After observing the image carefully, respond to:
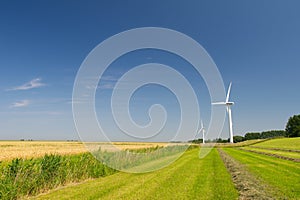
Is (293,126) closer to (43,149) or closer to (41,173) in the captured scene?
(43,149)

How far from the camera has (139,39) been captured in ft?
84.5

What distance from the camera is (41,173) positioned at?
588 inches

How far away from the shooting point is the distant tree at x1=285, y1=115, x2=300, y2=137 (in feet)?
457

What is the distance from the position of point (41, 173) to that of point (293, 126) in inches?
5914

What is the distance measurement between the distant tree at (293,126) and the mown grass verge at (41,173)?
458ft

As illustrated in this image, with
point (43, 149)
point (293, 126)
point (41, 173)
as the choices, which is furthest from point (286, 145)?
point (293, 126)

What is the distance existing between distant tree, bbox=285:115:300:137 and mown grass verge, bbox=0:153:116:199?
139749 mm

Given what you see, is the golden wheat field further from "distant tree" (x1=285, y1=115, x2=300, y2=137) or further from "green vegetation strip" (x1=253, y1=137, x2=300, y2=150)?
"distant tree" (x1=285, y1=115, x2=300, y2=137)

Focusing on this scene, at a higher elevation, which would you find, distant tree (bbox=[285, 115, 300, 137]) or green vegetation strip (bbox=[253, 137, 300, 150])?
Result: distant tree (bbox=[285, 115, 300, 137])

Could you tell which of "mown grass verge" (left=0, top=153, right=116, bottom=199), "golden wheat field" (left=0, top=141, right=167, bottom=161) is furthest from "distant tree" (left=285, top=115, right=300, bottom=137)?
"mown grass verge" (left=0, top=153, right=116, bottom=199)

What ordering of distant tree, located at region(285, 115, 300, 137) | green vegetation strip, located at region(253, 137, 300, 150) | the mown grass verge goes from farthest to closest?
1. distant tree, located at region(285, 115, 300, 137)
2. green vegetation strip, located at region(253, 137, 300, 150)
3. the mown grass verge

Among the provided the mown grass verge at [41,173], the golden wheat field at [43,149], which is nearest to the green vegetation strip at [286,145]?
the golden wheat field at [43,149]

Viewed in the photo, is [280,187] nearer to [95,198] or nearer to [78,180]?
[95,198]

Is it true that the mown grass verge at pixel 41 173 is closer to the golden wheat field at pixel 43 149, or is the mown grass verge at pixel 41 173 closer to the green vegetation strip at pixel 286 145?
the golden wheat field at pixel 43 149
